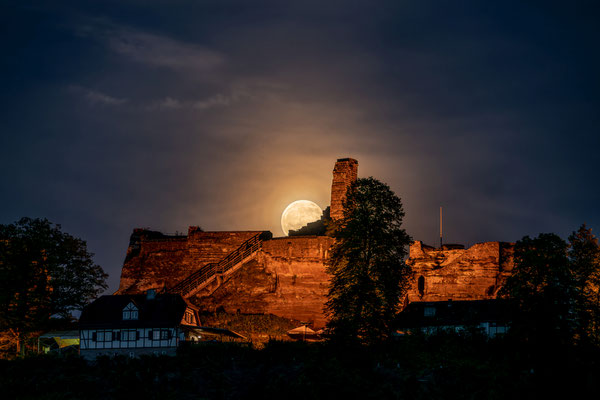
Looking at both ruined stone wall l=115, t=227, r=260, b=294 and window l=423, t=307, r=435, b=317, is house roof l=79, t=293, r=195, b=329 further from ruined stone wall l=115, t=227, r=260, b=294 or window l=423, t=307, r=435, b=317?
window l=423, t=307, r=435, b=317

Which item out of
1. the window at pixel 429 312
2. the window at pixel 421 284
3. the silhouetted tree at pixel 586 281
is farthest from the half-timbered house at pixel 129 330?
the silhouetted tree at pixel 586 281

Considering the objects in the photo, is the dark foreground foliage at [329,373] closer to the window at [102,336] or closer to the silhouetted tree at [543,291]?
the silhouetted tree at [543,291]

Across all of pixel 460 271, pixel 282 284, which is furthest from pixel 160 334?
pixel 460 271

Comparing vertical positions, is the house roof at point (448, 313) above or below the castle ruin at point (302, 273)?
below

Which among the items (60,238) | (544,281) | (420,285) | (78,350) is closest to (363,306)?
(544,281)

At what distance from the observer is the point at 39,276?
4788cm

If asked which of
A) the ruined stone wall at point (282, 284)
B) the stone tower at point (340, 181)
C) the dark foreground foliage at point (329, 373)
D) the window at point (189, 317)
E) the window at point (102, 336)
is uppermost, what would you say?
the stone tower at point (340, 181)

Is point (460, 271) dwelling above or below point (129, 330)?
above

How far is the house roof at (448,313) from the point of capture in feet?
148

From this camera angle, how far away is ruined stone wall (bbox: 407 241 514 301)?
50.1m

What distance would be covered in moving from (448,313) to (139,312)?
17824mm

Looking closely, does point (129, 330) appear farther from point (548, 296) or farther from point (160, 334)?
point (548, 296)

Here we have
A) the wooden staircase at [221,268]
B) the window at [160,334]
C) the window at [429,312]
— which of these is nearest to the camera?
the window at [160,334]

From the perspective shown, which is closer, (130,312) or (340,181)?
(130,312)
